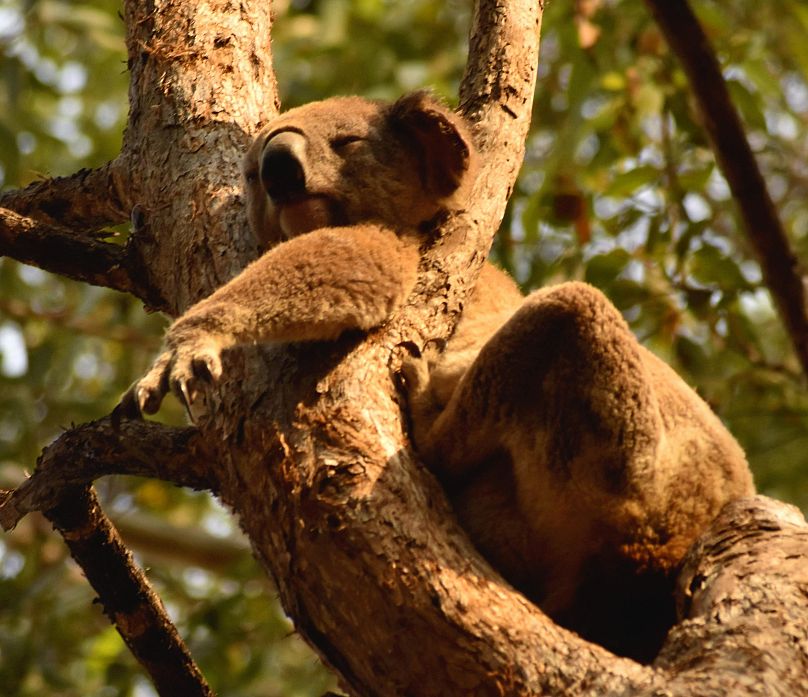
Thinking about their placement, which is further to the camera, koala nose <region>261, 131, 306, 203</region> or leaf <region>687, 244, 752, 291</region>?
leaf <region>687, 244, 752, 291</region>

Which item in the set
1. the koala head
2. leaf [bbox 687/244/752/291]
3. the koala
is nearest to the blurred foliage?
leaf [bbox 687/244/752/291]

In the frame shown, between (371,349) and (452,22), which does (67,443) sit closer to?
(371,349)

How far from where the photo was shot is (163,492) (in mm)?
8953

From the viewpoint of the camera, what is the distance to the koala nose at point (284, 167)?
3.41 m

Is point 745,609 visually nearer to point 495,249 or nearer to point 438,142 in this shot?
point 438,142

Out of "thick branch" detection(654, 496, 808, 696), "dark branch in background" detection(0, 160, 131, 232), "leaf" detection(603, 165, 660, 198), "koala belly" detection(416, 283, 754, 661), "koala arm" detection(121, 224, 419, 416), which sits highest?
"dark branch in background" detection(0, 160, 131, 232)

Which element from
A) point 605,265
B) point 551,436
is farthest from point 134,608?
point 605,265

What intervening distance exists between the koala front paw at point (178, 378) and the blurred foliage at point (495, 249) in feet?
6.05

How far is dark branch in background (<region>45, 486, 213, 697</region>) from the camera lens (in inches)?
111

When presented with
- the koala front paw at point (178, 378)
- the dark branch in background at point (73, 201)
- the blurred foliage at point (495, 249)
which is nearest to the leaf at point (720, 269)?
the blurred foliage at point (495, 249)

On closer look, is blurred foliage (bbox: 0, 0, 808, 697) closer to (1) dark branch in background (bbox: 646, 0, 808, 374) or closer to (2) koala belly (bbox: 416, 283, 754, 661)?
(1) dark branch in background (bbox: 646, 0, 808, 374)

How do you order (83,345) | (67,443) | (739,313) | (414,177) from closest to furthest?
(67,443) → (414,177) → (739,313) → (83,345)

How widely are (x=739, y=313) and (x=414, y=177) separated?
2.26 meters

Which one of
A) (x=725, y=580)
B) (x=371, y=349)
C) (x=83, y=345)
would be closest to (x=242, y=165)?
(x=371, y=349)
